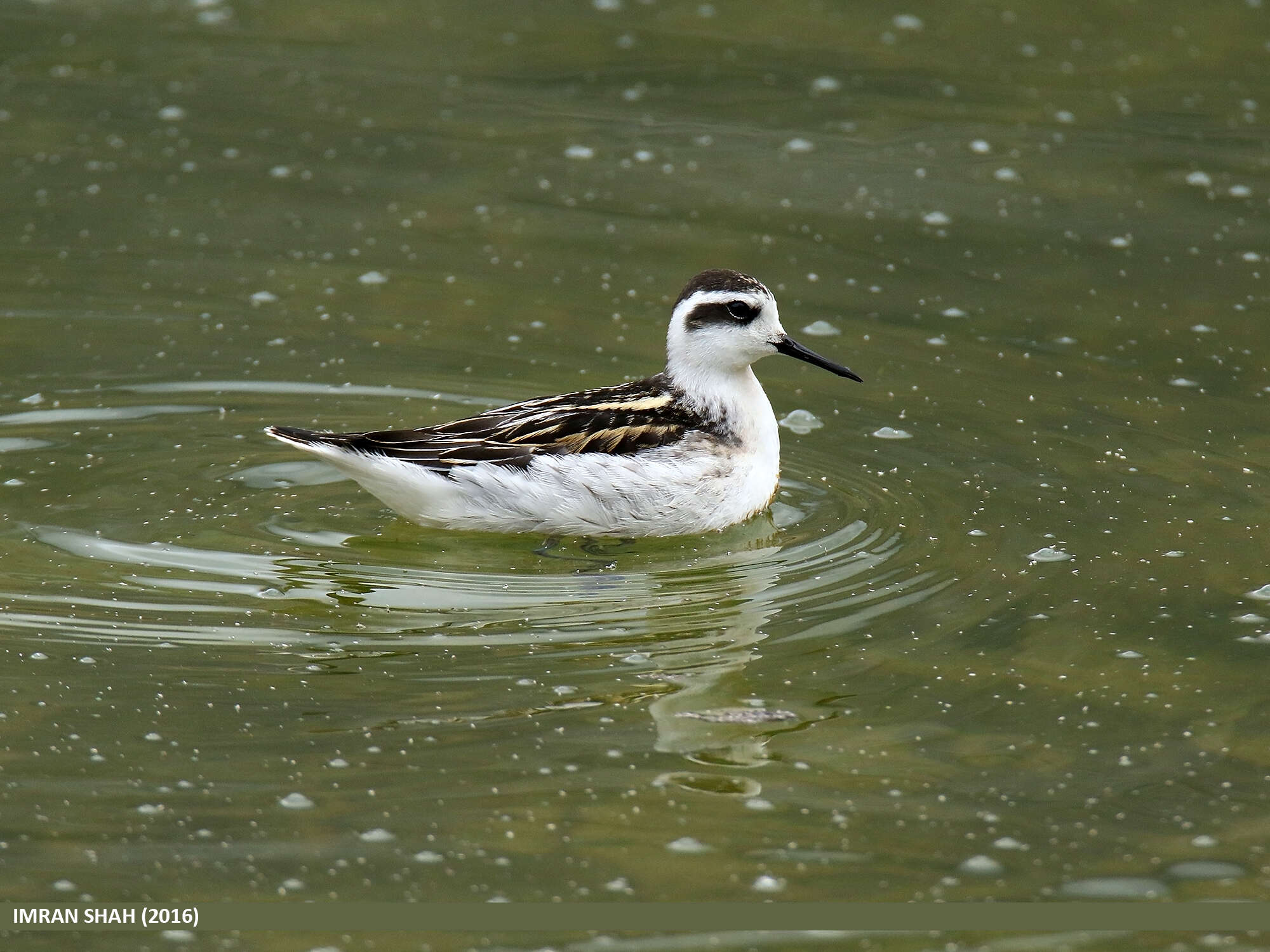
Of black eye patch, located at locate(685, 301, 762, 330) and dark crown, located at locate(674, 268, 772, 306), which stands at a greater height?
dark crown, located at locate(674, 268, 772, 306)

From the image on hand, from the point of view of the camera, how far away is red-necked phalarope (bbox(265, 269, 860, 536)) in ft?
31.2

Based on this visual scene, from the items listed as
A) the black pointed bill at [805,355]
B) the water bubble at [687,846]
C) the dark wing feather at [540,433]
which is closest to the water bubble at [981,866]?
the water bubble at [687,846]

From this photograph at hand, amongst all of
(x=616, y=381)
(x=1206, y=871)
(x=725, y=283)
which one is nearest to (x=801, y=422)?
(x=616, y=381)

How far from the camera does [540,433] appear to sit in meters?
9.65

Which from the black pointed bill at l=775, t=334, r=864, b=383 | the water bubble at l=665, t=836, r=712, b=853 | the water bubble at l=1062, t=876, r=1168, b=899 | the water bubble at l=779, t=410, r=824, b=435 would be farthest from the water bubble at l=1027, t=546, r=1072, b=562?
the water bubble at l=665, t=836, r=712, b=853

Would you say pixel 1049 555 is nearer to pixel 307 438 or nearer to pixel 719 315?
pixel 719 315

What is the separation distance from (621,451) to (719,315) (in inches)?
41.2

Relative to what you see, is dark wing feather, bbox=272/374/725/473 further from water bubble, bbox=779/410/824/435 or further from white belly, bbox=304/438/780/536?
water bubble, bbox=779/410/824/435

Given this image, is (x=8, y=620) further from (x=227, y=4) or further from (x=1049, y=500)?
(x=227, y=4)

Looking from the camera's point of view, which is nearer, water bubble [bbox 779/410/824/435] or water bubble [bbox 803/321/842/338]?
water bubble [bbox 779/410/824/435]

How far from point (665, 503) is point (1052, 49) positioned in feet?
30.1

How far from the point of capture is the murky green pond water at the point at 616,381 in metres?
6.93

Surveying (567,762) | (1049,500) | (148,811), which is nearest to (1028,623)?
(1049,500)

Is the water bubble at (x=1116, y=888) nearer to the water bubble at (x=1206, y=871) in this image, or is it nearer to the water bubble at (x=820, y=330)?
the water bubble at (x=1206, y=871)
